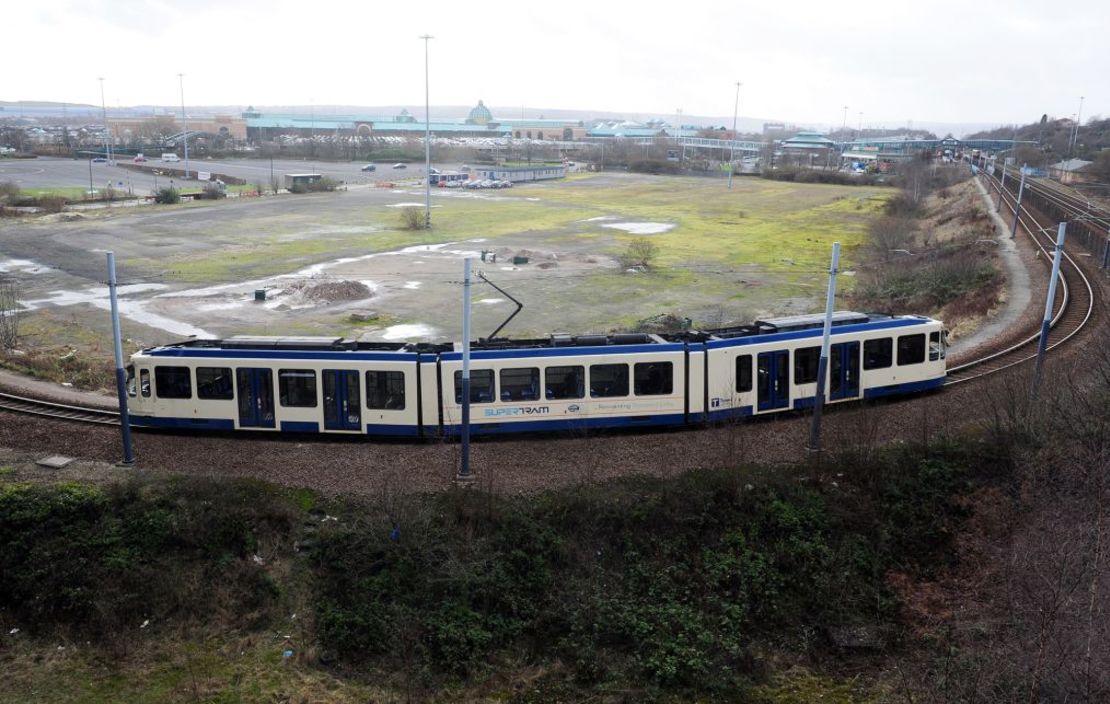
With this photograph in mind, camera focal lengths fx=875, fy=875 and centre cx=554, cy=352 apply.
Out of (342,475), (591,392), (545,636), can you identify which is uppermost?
(591,392)

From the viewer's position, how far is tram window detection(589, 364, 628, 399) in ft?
71.6

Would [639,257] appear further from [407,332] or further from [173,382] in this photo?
[173,382]

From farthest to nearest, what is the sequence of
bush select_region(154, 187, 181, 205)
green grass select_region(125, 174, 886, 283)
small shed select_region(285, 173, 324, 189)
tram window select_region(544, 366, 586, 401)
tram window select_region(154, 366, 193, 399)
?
small shed select_region(285, 173, 324, 189) → bush select_region(154, 187, 181, 205) → green grass select_region(125, 174, 886, 283) → tram window select_region(154, 366, 193, 399) → tram window select_region(544, 366, 586, 401)

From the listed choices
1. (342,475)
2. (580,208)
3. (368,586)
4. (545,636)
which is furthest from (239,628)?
(580,208)

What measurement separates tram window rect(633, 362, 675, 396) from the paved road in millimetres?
85672

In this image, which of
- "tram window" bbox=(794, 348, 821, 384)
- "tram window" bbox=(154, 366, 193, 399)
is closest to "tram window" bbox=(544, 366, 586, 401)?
"tram window" bbox=(794, 348, 821, 384)

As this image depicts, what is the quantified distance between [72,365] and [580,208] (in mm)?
61327

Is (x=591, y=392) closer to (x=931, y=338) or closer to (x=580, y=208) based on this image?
(x=931, y=338)

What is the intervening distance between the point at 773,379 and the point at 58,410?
19610mm

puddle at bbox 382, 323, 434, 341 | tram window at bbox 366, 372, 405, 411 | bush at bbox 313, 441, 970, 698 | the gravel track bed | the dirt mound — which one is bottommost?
bush at bbox 313, 441, 970, 698

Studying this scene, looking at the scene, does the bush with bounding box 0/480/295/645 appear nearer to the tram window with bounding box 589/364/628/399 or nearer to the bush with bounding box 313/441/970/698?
the bush with bounding box 313/441/970/698

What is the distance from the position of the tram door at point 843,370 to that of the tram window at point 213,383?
1570 cm

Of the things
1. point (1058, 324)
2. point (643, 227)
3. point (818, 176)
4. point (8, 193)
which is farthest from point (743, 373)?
point (818, 176)

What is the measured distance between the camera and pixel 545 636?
647 inches
